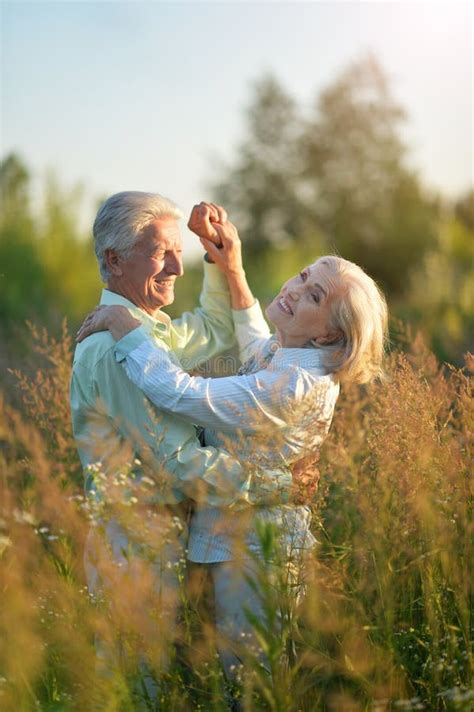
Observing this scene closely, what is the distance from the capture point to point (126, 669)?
2.46 metres

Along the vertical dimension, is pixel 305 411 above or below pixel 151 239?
below

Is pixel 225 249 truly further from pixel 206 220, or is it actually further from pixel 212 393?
pixel 212 393

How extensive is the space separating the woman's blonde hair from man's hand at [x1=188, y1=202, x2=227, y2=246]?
2.10ft

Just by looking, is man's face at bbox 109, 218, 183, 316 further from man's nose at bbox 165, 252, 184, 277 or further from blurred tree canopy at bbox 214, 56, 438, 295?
blurred tree canopy at bbox 214, 56, 438, 295

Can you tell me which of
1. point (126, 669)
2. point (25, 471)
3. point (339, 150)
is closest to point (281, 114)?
point (339, 150)

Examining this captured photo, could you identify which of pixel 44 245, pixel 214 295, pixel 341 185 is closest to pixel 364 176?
pixel 341 185

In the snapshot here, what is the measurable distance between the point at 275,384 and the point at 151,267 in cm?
89

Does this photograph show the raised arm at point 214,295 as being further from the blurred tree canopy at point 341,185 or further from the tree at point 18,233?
the blurred tree canopy at point 341,185

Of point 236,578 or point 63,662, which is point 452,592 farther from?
point 63,662

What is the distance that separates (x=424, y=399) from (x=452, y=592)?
2.13 ft

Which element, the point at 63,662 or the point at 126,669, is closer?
the point at 126,669

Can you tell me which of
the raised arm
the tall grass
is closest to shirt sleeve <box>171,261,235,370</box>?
the raised arm

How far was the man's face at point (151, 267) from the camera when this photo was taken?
3414mm

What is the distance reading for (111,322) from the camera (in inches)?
123
